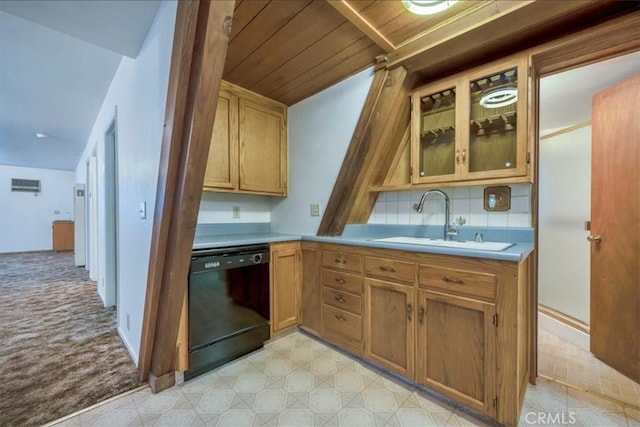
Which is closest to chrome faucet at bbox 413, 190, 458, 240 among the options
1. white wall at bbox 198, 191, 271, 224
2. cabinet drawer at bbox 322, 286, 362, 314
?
cabinet drawer at bbox 322, 286, 362, 314

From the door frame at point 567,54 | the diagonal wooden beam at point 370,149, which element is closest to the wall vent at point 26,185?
the diagonal wooden beam at point 370,149

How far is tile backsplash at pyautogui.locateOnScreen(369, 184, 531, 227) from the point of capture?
1.77 metres

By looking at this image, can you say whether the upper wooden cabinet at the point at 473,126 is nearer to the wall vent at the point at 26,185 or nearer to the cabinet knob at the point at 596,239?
the cabinet knob at the point at 596,239

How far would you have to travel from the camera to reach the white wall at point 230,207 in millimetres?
2471

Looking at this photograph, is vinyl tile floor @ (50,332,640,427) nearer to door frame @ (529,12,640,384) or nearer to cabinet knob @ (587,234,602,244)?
door frame @ (529,12,640,384)

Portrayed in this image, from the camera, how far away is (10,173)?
7.03 meters

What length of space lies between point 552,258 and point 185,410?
3469 millimetres

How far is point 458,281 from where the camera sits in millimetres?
1465

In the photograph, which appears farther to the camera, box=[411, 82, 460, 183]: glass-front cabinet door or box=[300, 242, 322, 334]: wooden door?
box=[300, 242, 322, 334]: wooden door

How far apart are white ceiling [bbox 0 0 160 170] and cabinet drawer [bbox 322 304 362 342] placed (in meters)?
2.29

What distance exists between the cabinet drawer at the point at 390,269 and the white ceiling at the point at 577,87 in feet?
5.98

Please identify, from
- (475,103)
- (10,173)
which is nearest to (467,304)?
(475,103)

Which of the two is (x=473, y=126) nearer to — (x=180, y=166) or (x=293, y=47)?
(x=293, y=47)

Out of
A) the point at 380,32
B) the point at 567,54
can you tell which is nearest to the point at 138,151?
the point at 380,32
